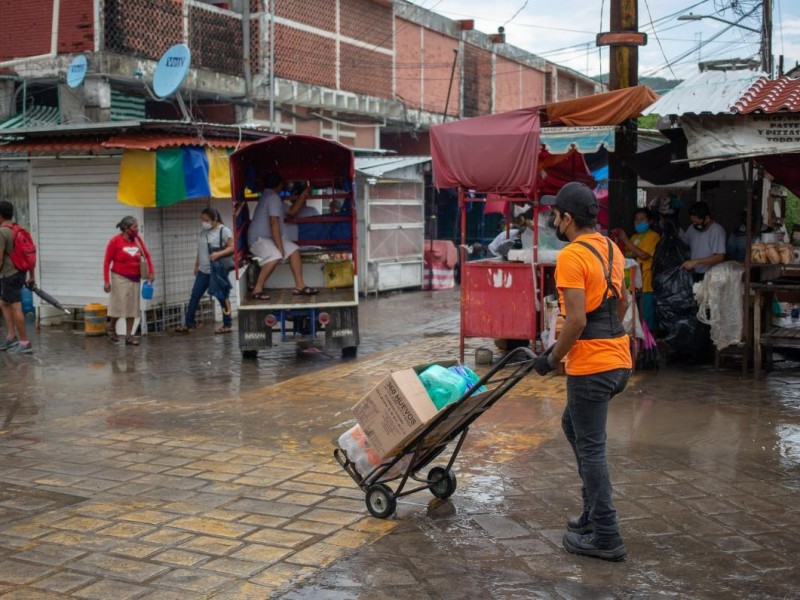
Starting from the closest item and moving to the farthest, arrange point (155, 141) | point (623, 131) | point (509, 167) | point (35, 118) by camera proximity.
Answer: point (509, 167) < point (623, 131) < point (155, 141) < point (35, 118)

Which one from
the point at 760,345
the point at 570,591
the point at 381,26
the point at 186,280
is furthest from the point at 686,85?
the point at 381,26

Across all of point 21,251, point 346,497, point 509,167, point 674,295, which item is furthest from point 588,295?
point 21,251

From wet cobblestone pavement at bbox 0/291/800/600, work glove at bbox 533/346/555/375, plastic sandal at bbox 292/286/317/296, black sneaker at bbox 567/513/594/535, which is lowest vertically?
wet cobblestone pavement at bbox 0/291/800/600

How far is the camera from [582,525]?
504 centimetres

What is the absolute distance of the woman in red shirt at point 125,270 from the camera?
41.3 feet

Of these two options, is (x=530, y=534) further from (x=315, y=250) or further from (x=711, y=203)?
(x=711, y=203)

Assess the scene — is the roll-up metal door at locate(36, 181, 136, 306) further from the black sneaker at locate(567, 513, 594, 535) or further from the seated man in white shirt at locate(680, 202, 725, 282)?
the black sneaker at locate(567, 513, 594, 535)

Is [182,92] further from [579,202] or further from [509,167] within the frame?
[579,202]

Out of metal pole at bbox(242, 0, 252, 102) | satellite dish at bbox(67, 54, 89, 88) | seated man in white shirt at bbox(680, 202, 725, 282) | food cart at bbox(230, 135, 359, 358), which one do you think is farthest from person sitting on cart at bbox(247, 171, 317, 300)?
metal pole at bbox(242, 0, 252, 102)

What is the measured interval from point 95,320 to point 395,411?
31.9 ft

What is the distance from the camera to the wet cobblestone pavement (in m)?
4.66

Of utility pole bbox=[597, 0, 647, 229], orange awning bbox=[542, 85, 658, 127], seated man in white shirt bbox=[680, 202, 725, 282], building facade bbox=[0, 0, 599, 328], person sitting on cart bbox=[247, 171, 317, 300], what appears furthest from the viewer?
building facade bbox=[0, 0, 599, 328]

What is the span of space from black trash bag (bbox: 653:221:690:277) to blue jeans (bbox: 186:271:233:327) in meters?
6.56

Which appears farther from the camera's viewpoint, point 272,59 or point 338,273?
point 272,59
